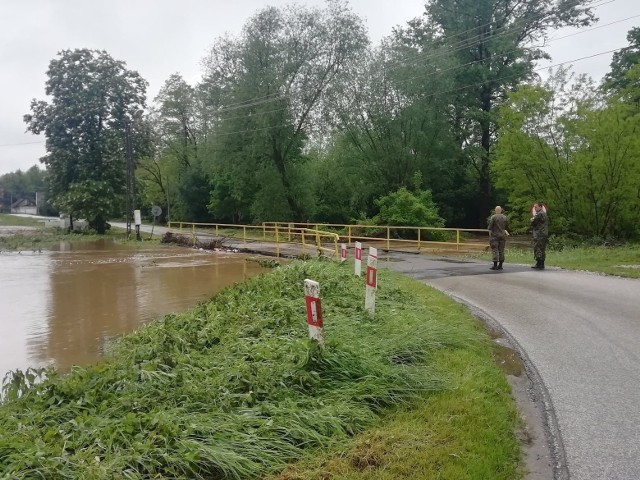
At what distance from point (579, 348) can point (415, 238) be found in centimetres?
2346

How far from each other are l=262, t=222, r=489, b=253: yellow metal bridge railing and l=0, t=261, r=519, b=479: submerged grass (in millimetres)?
15321

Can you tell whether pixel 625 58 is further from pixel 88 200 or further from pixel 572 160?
pixel 88 200

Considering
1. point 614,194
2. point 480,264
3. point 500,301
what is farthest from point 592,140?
point 500,301

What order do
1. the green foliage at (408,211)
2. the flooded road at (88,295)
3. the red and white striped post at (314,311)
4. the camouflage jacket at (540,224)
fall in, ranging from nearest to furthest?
the red and white striped post at (314,311), the flooded road at (88,295), the camouflage jacket at (540,224), the green foliage at (408,211)

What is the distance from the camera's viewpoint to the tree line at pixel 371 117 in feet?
98.1

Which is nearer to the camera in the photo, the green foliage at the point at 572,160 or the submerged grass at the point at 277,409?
the submerged grass at the point at 277,409

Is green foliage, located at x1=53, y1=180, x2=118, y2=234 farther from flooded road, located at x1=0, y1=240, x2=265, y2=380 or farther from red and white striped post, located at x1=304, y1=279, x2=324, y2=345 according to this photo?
red and white striped post, located at x1=304, y1=279, x2=324, y2=345

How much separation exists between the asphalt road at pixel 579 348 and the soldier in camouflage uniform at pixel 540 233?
31.3 inches

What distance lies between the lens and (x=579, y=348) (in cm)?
688

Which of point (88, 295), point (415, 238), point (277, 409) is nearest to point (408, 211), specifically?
point (415, 238)

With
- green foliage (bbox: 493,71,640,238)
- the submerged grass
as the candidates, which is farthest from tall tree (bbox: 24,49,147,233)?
the submerged grass

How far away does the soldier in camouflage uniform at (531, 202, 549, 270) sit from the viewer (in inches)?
605

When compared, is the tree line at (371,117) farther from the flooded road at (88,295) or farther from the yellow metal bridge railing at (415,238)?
the flooded road at (88,295)

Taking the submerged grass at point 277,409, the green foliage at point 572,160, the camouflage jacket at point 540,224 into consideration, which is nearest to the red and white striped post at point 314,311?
the submerged grass at point 277,409
